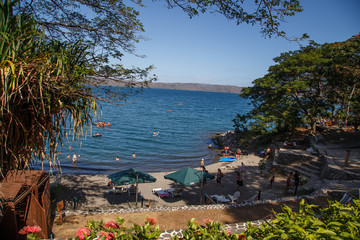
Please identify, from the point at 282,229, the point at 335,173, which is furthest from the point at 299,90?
the point at 282,229

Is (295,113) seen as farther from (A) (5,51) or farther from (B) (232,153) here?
(A) (5,51)

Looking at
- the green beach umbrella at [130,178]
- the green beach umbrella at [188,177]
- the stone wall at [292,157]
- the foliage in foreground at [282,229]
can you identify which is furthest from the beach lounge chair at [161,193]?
the foliage in foreground at [282,229]

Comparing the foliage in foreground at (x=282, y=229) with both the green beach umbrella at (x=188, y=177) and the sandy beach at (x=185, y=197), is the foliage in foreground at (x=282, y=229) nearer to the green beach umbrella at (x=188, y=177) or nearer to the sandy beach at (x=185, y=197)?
the sandy beach at (x=185, y=197)

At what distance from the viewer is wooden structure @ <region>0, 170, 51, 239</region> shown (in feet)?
16.9

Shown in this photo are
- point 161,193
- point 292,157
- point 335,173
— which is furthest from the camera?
point 292,157

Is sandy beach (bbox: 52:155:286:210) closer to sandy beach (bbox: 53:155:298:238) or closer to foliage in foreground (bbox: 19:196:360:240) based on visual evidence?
sandy beach (bbox: 53:155:298:238)

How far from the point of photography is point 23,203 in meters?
5.87

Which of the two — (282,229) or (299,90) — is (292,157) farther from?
(282,229)

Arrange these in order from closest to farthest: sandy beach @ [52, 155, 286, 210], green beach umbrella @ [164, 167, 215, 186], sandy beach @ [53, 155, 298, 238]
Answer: sandy beach @ [53, 155, 298, 238] < green beach umbrella @ [164, 167, 215, 186] < sandy beach @ [52, 155, 286, 210]

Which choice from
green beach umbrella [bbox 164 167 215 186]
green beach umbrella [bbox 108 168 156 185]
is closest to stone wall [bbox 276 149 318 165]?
green beach umbrella [bbox 164 167 215 186]

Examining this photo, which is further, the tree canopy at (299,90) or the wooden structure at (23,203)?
the tree canopy at (299,90)

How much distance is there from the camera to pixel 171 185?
1570 cm

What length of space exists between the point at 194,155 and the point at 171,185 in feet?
35.8

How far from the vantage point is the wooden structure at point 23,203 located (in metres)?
5.15
